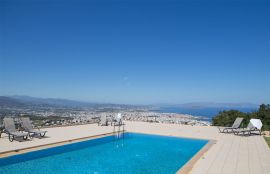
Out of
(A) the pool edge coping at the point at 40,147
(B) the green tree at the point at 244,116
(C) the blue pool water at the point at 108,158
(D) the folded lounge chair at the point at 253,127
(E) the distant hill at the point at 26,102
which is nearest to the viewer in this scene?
(C) the blue pool water at the point at 108,158

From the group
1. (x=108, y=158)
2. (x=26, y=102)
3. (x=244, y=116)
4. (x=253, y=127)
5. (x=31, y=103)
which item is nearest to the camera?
(x=108, y=158)

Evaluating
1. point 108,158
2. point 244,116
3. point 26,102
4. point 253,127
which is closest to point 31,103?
point 26,102

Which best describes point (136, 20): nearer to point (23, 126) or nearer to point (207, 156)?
point (23, 126)

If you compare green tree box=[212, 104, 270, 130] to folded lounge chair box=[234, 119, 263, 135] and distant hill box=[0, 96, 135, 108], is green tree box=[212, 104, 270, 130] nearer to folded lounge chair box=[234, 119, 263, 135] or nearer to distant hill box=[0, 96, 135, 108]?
folded lounge chair box=[234, 119, 263, 135]

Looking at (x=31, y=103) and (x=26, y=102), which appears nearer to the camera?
(x=31, y=103)

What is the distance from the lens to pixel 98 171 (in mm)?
6500

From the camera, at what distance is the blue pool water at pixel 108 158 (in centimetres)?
655

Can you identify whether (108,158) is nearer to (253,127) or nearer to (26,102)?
(253,127)

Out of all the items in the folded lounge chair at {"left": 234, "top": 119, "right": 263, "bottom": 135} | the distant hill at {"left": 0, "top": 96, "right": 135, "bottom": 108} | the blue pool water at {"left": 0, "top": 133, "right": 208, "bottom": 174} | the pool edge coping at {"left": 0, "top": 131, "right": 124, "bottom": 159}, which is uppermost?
the distant hill at {"left": 0, "top": 96, "right": 135, "bottom": 108}

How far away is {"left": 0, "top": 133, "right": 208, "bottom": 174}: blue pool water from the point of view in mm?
6551

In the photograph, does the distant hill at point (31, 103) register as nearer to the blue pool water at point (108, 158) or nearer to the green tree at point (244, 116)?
the blue pool water at point (108, 158)

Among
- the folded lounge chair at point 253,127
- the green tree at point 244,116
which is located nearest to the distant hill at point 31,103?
the green tree at point 244,116

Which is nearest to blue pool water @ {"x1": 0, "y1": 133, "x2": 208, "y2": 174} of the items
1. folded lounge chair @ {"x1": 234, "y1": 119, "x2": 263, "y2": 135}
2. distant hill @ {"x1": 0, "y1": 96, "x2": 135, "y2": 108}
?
folded lounge chair @ {"x1": 234, "y1": 119, "x2": 263, "y2": 135}

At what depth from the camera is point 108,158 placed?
8008mm
